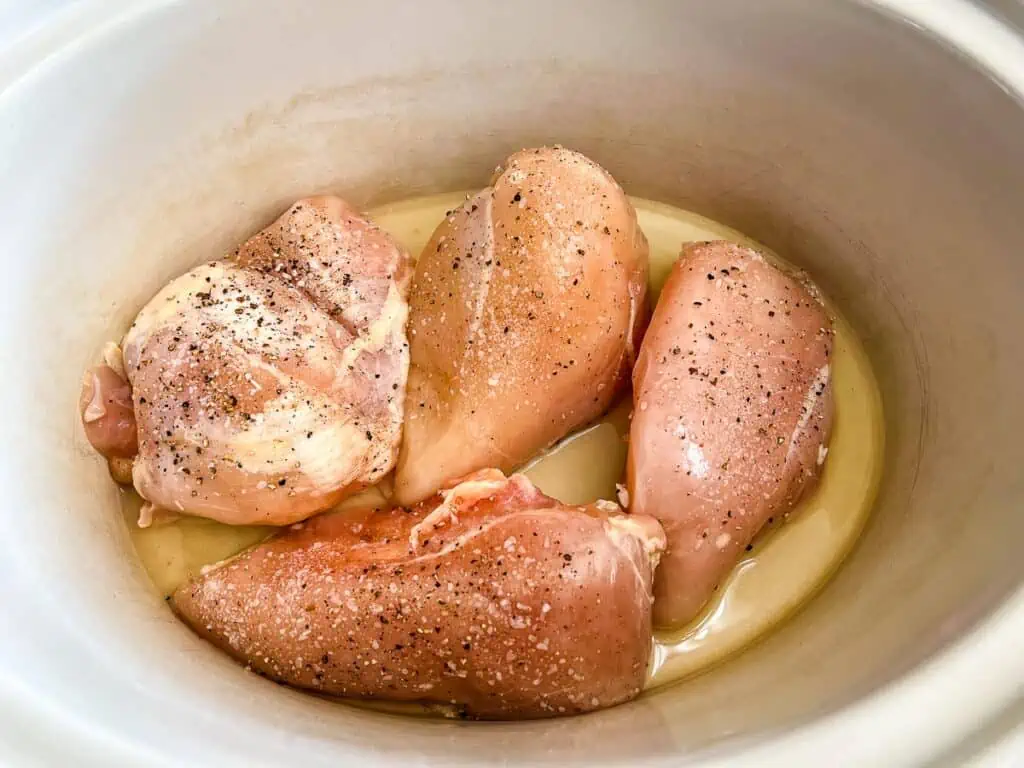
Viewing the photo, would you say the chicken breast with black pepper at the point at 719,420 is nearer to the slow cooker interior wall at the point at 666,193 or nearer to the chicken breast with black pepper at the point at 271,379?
the slow cooker interior wall at the point at 666,193

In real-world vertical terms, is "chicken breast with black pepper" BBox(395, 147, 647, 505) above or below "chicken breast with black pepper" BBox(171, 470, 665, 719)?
above

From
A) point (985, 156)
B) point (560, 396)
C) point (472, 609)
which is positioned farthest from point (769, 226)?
point (472, 609)

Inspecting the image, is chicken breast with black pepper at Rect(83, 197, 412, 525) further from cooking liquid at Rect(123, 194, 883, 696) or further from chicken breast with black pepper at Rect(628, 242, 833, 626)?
chicken breast with black pepper at Rect(628, 242, 833, 626)

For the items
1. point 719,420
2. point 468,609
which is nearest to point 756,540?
point 719,420

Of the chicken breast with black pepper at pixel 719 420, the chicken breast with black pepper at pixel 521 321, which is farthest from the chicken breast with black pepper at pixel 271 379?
the chicken breast with black pepper at pixel 719 420

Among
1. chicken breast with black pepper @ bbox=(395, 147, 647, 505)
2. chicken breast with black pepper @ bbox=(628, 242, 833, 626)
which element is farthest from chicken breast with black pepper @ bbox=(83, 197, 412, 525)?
chicken breast with black pepper @ bbox=(628, 242, 833, 626)

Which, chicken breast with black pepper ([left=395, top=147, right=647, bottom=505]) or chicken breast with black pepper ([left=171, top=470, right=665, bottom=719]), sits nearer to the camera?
chicken breast with black pepper ([left=171, top=470, right=665, bottom=719])
